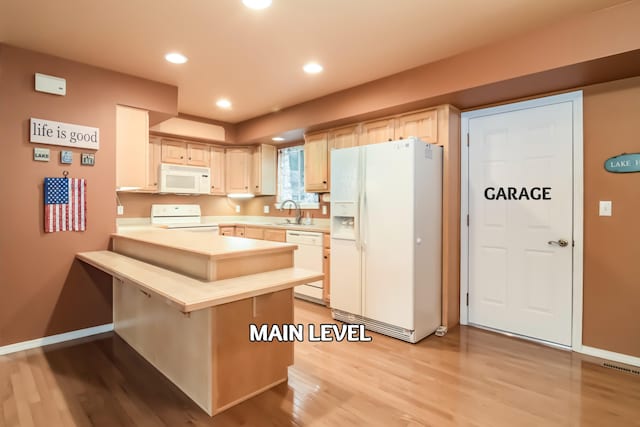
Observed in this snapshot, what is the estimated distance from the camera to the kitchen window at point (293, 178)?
202 inches

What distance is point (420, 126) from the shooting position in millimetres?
3410

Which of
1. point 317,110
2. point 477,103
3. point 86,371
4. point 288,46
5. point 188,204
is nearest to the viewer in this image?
point 86,371

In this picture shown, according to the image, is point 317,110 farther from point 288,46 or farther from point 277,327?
point 277,327

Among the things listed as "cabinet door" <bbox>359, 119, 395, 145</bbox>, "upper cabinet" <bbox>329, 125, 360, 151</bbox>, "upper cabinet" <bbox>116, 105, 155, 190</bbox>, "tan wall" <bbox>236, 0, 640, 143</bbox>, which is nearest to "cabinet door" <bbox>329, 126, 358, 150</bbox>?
"upper cabinet" <bbox>329, 125, 360, 151</bbox>

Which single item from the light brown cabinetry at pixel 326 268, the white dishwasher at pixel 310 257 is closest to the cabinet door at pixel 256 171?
the white dishwasher at pixel 310 257

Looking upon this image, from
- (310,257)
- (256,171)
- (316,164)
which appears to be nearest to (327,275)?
(310,257)

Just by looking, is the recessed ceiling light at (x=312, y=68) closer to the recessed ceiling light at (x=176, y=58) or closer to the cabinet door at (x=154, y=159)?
the recessed ceiling light at (x=176, y=58)

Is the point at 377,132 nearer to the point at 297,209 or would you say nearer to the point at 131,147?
the point at 297,209

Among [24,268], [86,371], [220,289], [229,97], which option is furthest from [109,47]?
[86,371]

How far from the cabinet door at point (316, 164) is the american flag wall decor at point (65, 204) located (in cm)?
250

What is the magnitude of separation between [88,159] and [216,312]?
2244mm

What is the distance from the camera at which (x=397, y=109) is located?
3434 millimetres

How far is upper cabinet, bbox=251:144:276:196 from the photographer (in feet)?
18.0

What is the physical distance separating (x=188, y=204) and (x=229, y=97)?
6.93 ft
